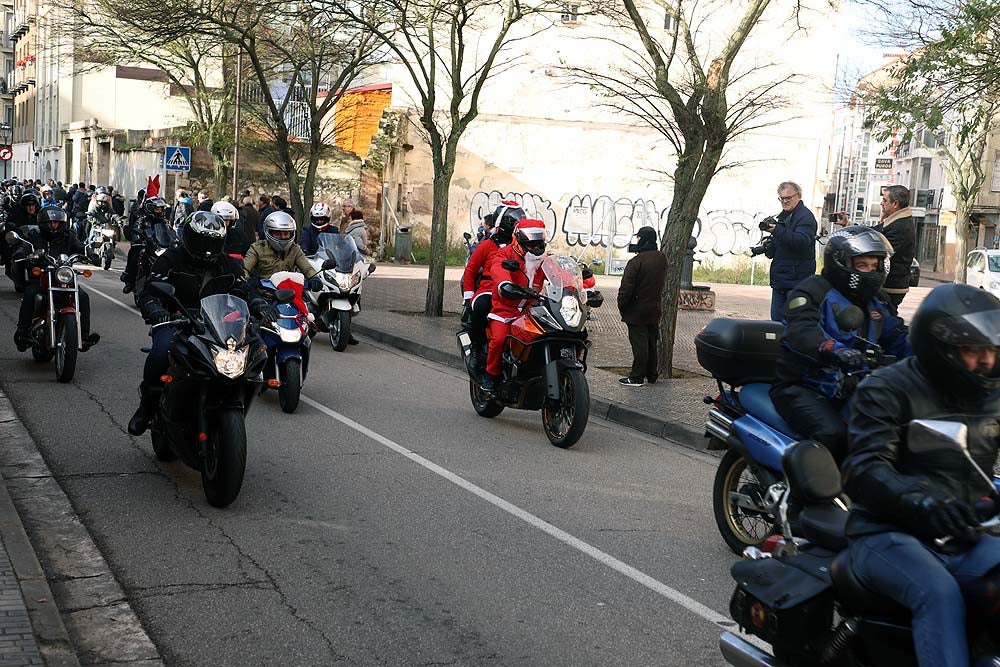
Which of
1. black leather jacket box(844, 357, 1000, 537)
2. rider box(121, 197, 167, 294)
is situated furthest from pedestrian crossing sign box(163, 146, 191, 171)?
black leather jacket box(844, 357, 1000, 537)

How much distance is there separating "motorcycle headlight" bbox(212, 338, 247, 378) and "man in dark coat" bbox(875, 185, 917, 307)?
608 cm

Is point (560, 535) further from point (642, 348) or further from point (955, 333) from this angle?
point (642, 348)

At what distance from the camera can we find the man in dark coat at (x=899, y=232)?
34.3 feet

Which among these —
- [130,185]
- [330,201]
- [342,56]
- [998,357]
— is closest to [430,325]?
[342,56]

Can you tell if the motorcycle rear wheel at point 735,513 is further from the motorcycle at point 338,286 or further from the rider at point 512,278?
the motorcycle at point 338,286

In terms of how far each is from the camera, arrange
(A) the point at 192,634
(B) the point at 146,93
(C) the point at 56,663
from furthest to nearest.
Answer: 1. (B) the point at 146,93
2. (A) the point at 192,634
3. (C) the point at 56,663

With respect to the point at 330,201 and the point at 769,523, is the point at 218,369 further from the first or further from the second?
the point at 330,201

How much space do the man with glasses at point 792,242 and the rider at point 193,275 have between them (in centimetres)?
577

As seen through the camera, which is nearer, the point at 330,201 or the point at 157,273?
the point at 157,273

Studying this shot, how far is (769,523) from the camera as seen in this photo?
6082mm

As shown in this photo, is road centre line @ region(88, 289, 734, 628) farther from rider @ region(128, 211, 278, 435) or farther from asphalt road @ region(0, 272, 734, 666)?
rider @ region(128, 211, 278, 435)

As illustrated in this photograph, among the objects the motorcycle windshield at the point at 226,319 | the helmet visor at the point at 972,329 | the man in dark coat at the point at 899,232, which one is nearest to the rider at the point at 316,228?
the man in dark coat at the point at 899,232

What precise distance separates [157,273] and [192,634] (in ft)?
11.4

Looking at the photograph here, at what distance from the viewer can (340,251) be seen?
48.8 ft
